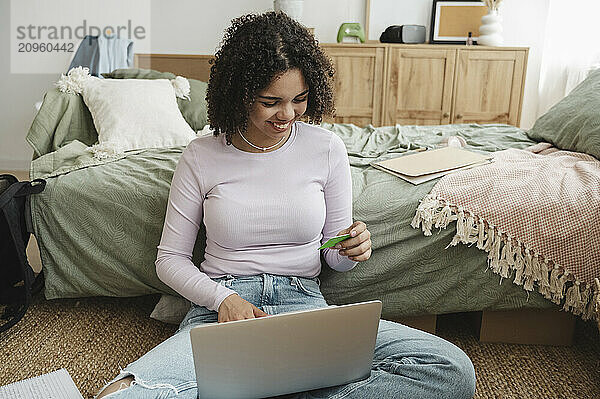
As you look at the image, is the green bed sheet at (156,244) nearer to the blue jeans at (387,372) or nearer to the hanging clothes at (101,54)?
the blue jeans at (387,372)

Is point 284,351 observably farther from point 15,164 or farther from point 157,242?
point 15,164

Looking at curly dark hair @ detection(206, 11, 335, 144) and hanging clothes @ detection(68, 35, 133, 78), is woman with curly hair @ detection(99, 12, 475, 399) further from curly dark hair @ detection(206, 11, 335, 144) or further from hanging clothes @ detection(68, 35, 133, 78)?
hanging clothes @ detection(68, 35, 133, 78)

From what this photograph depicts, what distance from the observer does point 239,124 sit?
4.05 feet

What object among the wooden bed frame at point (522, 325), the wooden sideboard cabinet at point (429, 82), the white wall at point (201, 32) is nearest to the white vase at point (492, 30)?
the wooden sideboard cabinet at point (429, 82)

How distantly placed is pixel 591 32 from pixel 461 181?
2387 millimetres

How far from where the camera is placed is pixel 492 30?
3.48 metres

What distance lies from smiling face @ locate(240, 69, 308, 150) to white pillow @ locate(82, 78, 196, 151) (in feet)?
3.31

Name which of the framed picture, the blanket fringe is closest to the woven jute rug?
the blanket fringe

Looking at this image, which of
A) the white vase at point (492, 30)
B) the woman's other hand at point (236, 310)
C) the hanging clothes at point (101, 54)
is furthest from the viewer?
the white vase at point (492, 30)

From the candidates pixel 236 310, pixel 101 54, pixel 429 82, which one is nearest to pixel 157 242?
pixel 236 310

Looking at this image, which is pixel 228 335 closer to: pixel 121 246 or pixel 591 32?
pixel 121 246

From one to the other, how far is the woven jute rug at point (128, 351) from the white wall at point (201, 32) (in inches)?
86.9

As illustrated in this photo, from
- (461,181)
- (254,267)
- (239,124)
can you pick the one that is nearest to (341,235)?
(254,267)

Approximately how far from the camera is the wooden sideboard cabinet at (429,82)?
350 cm
